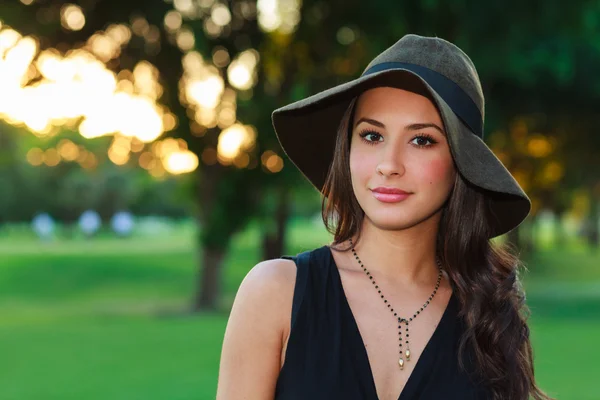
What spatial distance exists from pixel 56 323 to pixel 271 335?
1834cm

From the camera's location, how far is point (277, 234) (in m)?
21.2

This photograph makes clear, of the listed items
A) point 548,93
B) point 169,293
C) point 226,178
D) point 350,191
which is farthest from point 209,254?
point 350,191

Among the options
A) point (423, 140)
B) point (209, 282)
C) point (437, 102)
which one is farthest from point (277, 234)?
point (437, 102)

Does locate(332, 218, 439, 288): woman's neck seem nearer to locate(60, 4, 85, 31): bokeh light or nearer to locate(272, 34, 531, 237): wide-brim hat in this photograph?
locate(272, 34, 531, 237): wide-brim hat

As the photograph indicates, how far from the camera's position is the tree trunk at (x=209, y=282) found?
68.6 feet

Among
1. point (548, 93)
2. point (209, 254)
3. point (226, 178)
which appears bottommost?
point (209, 254)

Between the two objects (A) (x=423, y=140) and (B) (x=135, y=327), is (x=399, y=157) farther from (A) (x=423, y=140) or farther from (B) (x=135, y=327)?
(B) (x=135, y=327)

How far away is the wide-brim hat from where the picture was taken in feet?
9.46

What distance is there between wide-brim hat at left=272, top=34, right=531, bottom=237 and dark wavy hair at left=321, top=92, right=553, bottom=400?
0.13m

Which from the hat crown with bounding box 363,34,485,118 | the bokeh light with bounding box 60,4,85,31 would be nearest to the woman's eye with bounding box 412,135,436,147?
the hat crown with bounding box 363,34,485,118

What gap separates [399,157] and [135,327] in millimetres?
16319

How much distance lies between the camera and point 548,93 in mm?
22062

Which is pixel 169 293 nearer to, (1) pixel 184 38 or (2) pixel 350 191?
(1) pixel 184 38

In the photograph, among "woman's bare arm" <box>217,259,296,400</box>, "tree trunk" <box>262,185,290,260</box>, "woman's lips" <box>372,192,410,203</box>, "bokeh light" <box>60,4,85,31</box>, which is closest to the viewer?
"woman's bare arm" <box>217,259,296,400</box>
